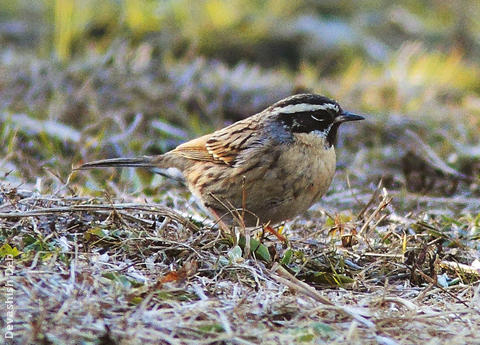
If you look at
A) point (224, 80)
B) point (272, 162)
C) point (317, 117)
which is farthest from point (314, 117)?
point (224, 80)

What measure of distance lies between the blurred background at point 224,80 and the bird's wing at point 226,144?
615 mm

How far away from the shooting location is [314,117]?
21.9 ft

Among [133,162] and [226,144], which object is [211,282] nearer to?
[226,144]

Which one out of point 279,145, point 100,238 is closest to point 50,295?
point 100,238

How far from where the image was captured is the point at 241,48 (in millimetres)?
12945

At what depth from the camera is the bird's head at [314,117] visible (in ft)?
21.8

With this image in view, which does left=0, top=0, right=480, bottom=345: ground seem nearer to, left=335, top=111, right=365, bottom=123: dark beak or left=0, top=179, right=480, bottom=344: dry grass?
left=0, top=179, right=480, bottom=344: dry grass

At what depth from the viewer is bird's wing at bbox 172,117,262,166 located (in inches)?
262

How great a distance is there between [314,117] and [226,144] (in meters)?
0.75

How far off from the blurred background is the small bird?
2.45ft

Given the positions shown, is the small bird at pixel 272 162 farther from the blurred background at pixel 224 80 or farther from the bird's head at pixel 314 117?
the blurred background at pixel 224 80

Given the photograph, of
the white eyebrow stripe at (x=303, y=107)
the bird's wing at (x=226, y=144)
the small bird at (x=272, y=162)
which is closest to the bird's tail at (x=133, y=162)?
the bird's wing at (x=226, y=144)

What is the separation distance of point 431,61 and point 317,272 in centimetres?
782

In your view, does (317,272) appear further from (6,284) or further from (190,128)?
(190,128)
